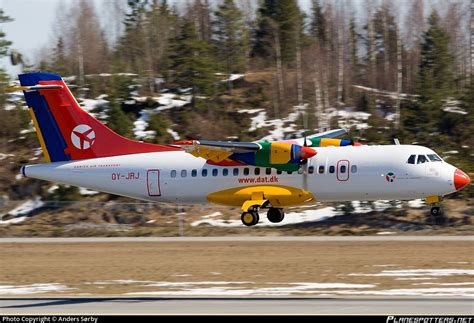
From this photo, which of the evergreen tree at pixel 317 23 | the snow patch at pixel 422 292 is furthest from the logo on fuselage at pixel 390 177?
the evergreen tree at pixel 317 23

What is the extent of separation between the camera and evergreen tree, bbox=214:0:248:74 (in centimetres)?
6291

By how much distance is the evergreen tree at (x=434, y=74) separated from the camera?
50866 mm

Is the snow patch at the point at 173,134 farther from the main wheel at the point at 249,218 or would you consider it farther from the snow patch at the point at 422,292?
the snow patch at the point at 422,292

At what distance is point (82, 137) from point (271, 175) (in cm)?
770

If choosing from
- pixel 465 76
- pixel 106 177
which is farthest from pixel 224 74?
pixel 106 177

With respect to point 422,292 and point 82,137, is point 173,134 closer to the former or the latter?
point 82,137

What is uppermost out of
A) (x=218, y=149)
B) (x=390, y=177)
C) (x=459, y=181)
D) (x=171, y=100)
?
(x=171, y=100)

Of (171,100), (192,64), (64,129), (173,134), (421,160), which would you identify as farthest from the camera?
(171,100)

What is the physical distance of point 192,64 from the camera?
57406mm

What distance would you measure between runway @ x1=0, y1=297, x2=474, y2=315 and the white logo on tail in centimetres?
1191

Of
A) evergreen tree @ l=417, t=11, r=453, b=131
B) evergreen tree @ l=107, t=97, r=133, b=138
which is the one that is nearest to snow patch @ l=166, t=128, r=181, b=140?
evergreen tree @ l=107, t=97, r=133, b=138

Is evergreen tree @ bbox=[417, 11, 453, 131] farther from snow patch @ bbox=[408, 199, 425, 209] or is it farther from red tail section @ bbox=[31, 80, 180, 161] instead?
red tail section @ bbox=[31, 80, 180, 161]

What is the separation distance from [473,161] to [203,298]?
1122 inches

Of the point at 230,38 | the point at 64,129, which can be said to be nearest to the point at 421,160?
the point at 64,129
